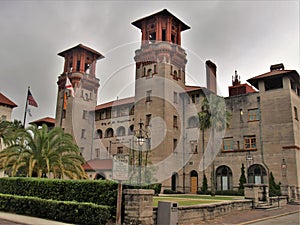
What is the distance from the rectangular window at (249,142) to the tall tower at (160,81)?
8.81m

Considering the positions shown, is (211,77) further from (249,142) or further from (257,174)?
(257,174)

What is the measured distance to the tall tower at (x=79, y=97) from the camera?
52.7 metres

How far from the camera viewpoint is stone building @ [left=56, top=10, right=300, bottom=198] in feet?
113

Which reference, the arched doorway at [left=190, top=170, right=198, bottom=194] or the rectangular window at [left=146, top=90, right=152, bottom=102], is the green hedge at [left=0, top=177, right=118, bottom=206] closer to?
the rectangular window at [left=146, top=90, right=152, bottom=102]

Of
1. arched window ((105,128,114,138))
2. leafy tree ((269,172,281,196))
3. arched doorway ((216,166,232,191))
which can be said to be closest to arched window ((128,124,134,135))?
arched window ((105,128,114,138))

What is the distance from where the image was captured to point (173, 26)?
46.3m

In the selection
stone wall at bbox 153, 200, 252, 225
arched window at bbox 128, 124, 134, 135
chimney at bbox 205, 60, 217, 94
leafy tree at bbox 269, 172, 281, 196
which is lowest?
stone wall at bbox 153, 200, 252, 225

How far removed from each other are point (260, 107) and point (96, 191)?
27.5 m

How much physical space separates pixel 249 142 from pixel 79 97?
3135 cm

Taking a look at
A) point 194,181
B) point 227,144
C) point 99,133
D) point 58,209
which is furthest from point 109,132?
point 58,209

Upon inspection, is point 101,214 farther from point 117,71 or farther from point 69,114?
point 69,114

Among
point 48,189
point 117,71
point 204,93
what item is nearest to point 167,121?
point 204,93

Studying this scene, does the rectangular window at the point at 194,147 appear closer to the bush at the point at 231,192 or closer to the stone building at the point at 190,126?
the stone building at the point at 190,126

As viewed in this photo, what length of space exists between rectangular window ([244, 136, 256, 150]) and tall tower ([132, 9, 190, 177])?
881 centimetres
